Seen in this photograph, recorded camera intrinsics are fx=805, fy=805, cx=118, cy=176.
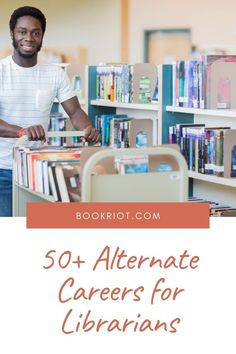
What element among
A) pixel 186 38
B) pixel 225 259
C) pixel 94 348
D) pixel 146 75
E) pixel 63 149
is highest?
pixel 186 38

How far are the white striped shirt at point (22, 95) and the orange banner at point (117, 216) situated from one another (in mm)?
1550

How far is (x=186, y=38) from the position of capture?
11531mm

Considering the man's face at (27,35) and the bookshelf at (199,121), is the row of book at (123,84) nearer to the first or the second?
the bookshelf at (199,121)

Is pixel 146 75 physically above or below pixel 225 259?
above

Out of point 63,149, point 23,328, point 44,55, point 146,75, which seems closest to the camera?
point 23,328

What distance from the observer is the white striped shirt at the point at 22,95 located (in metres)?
3.70

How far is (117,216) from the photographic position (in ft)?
7.23

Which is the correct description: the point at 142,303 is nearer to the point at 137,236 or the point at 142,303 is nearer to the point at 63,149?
the point at 137,236

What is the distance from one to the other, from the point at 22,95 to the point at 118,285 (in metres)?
1.69

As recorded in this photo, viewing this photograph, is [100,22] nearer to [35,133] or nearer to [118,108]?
[118,108]

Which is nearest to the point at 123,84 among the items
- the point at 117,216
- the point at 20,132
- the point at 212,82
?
the point at 212,82

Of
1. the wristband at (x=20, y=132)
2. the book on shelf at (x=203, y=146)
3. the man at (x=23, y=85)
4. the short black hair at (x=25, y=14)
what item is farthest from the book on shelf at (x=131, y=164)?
the book on shelf at (x=203, y=146)

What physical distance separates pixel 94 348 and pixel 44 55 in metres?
9.41

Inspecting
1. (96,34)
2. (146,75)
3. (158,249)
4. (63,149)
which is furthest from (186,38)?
(158,249)
